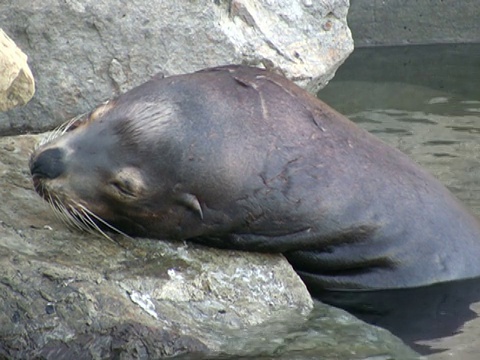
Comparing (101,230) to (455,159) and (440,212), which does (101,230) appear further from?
(455,159)

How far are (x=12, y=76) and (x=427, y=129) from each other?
14.8 feet

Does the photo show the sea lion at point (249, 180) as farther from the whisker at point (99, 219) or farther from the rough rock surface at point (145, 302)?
the rough rock surface at point (145, 302)

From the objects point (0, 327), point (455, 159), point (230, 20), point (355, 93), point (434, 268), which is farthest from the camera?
point (355, 93)

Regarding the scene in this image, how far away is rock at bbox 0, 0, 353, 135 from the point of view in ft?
22.0

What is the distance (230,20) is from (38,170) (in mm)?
2010

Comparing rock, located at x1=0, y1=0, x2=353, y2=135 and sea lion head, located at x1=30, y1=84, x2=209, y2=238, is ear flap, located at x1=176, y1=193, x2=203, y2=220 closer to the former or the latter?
sea lion head, located at x1=30, y1=84, x2=209, y2=238

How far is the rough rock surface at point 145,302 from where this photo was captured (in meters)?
4.56

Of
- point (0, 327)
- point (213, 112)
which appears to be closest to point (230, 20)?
point (213, 112)

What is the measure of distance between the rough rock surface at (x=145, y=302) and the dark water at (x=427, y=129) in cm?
26

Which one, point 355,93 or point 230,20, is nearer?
point 230,20

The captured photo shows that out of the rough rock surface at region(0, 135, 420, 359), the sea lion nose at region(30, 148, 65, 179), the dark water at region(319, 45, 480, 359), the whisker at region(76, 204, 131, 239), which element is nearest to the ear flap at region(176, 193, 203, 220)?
the rough rock surface at region(0, 135, 420, 359)

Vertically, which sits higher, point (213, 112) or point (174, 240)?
point (213, 112)

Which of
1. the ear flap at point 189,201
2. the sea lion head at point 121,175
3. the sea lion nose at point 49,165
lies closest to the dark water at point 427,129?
the ear flap at point 189,201

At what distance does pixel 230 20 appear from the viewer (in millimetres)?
6992
